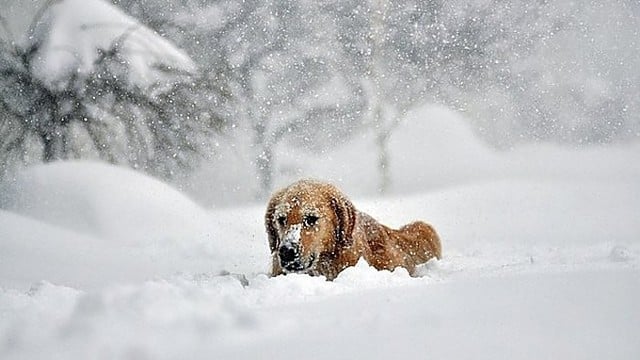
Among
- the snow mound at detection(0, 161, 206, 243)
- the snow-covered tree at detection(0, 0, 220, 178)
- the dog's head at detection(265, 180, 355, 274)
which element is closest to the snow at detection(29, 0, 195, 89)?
the snow-covered tree at detection(0, 0, 220, 178)

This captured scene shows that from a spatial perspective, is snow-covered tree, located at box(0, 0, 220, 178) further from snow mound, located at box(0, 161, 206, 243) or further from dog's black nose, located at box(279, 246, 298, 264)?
dog's black nose, located at box(279, 246, 298, 264)

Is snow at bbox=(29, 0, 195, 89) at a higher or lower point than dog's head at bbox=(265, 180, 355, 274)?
higher

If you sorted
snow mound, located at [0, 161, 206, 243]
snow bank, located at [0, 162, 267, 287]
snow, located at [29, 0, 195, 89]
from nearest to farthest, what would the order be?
snow bank, located at [0, 162, 267, 287] < snow mound, located at [0, 161, 206, 243] < snow, located at [29, 0, 195, 89]

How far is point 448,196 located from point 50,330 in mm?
3011

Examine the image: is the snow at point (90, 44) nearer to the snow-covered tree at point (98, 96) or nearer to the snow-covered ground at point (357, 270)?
the snow-covered tree at point (98, 96)

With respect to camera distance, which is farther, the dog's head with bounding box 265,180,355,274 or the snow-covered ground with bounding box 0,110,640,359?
the dog's head with bounding box 265,180,355,274

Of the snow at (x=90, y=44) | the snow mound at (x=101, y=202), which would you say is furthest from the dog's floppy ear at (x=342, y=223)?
the snow at (x=90, y=44)

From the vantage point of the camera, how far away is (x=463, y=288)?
61.8 inches

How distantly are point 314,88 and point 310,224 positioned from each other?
108 inches

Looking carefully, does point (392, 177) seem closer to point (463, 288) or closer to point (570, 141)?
point (570, 141)

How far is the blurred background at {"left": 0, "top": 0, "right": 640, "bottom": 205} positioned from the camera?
4086 mm

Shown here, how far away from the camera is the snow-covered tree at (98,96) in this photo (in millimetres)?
3955

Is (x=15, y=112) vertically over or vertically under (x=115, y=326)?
over

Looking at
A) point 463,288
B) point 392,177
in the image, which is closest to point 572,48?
point 392,177
